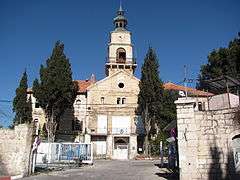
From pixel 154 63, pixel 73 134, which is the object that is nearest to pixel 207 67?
pixel 154 63

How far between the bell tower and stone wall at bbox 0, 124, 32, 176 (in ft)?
95.9

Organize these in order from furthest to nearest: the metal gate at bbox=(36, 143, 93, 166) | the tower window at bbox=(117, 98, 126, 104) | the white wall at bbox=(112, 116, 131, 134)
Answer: the tower window at bbox=(117, 98, 126, 104), the white wall at bbox=(112, 116, 131, 134), the metal gate at bbox=(36, 143, 93, 166)

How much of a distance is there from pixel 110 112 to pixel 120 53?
9913 millimetres

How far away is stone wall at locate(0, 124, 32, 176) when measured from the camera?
16.7 m

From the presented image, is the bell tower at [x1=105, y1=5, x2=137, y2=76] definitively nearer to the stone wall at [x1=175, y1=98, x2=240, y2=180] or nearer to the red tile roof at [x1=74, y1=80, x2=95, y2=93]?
the red tile roof at [x1=74, y1=80, x2=95, y2=93]

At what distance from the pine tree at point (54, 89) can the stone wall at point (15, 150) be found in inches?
757

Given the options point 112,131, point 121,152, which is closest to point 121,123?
point 112,131

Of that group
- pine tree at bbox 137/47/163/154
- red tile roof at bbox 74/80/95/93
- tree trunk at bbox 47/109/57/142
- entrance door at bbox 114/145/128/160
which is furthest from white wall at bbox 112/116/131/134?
tree trunk at bbox 47/109/57/142

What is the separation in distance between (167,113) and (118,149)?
8130 millimetres

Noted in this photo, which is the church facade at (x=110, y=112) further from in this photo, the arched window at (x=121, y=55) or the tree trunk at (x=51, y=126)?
the tree trunk at (x=51, y=126)

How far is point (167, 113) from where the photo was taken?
40781mm

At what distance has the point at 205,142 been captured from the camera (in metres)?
13.3

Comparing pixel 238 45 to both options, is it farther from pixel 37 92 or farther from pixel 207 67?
pixel 37 92

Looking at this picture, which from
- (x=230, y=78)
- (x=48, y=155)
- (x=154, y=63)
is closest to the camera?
(x=230, y=78)
